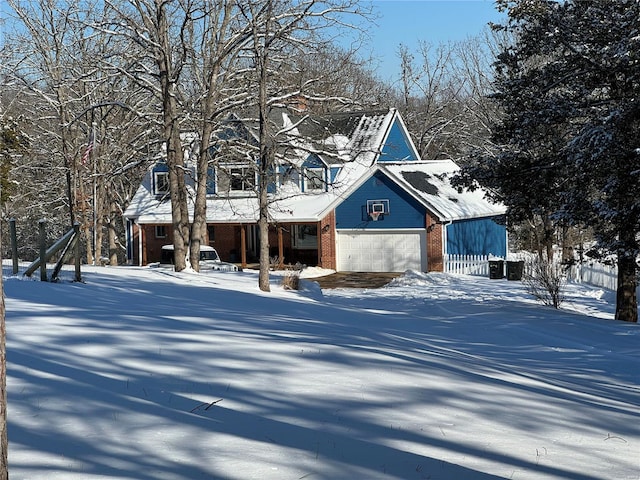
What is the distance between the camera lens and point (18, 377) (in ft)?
24.0

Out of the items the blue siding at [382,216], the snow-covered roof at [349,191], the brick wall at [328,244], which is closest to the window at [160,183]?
the snow-covered roof at [349,191]

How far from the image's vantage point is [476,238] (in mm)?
40125

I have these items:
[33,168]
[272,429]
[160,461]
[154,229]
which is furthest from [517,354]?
[33,168]

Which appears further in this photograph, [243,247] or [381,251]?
[243,247]

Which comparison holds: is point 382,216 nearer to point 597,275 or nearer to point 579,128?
point 597,275

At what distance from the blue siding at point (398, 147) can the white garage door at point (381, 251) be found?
22.5 ft

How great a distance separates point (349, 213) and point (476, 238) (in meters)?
6.76

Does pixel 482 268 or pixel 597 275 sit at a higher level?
pixel 482 268

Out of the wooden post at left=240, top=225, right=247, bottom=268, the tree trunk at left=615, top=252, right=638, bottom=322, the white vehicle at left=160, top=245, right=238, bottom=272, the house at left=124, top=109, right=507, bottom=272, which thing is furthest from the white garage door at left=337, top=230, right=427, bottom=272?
the tree trunk at left=615, top=252, right=638, bottom=322

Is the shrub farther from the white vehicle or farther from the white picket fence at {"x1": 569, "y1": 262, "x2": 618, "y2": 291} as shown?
the white vehicle

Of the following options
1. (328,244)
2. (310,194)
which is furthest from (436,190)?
(310,194)

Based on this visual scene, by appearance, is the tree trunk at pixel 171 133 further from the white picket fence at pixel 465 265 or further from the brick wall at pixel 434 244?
the white picket fence at pixel 465 265

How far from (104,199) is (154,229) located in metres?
5.58

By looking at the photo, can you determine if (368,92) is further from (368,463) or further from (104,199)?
(368,463)
